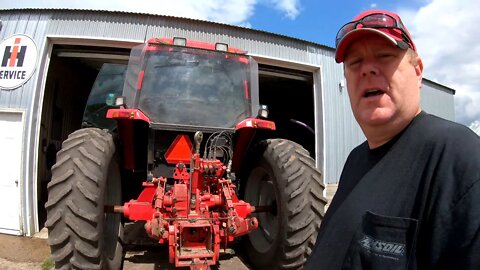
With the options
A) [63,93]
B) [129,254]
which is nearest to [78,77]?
[63,93]

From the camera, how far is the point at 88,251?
10.7 feet

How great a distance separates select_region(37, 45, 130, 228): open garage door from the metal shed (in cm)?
2

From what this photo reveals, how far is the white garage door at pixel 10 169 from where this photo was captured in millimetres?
6633

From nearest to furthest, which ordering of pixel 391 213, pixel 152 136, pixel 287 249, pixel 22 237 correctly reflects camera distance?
pixel 391 213 < pixel 287 249 < pixel 152 136 < pixel 22 237

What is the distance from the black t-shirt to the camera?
0.80m

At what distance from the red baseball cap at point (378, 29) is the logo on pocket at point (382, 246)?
1.80 feet

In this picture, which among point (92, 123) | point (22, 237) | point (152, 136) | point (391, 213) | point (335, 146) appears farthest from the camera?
point (335, 146)

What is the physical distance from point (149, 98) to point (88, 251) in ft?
5.90

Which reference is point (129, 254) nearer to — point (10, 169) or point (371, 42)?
point (10, 169)

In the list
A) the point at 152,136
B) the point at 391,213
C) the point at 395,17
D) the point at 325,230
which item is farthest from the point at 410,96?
the point at 152,136

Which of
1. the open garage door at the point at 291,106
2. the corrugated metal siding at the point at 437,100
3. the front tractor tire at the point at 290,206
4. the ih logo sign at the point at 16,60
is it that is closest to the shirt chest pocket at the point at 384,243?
the front tractor tire at the point at 290,206

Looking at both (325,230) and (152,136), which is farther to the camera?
(152,136)

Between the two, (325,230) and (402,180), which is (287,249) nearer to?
(325,230)

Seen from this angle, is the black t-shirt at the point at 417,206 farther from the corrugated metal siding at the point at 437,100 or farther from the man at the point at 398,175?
the corrugated metal siding at the point at 437,100
